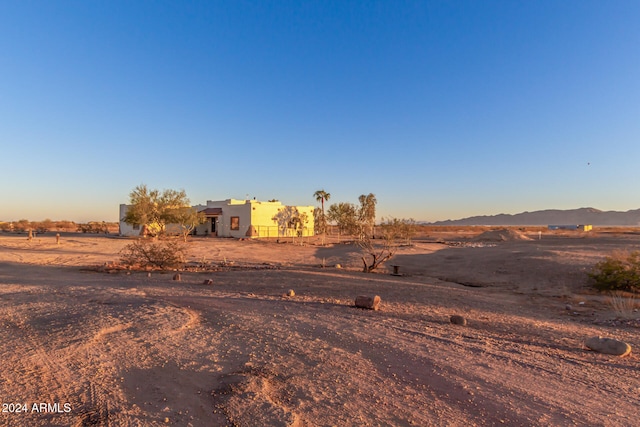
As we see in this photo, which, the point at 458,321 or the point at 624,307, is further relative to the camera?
the point at 624,307

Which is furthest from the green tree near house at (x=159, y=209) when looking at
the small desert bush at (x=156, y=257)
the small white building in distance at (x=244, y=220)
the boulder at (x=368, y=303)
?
the boulder at (x=368, y=303)

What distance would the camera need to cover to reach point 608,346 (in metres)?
7.29

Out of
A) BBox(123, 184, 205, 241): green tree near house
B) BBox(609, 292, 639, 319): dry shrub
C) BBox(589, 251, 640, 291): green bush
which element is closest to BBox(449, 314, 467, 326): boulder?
BBox(609, 292, 639, 319): dry shrub

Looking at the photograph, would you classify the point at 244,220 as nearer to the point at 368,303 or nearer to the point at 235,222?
the point at 235,222

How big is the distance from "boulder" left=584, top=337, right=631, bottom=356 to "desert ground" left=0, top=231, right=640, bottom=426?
19 cm

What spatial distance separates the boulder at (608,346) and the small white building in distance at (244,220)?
45374 mm

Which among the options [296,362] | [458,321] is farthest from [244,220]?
[296,362]

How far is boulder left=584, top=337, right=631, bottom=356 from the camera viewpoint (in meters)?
7.18

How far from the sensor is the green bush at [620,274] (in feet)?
54.5

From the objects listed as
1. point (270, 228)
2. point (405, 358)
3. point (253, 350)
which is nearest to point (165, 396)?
point (253, 350)

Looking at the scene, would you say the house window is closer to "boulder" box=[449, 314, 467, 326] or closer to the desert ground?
the desert ground

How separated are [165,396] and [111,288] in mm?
9369

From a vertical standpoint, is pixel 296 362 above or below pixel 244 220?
below

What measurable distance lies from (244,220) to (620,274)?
41.7m
